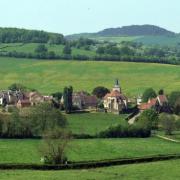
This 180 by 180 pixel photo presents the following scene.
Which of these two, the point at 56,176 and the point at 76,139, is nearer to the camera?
the point at 56,176

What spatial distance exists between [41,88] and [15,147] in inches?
3311

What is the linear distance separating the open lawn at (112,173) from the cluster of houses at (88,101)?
59688 mm

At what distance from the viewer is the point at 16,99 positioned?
5251 inches

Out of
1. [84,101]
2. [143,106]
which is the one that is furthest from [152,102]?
[84,101]

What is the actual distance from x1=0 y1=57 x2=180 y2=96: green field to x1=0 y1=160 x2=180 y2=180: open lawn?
9365 centimetres

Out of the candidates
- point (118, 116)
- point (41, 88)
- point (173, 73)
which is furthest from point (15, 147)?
point (173, 73)

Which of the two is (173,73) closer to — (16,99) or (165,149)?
(16,99)

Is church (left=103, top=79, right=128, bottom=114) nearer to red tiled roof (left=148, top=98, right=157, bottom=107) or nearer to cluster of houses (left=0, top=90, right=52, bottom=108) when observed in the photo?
red tiled roof (left=148, top=98, right=157, bottom=107)

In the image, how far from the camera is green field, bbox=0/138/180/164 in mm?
A: 67875

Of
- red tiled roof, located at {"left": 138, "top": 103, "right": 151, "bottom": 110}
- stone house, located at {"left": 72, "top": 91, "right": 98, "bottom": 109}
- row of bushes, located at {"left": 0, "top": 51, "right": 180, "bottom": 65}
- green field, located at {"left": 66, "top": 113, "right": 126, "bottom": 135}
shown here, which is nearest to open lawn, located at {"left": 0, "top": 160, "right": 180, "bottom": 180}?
green field, located at {"left": 66, "top": 113, "right": 126, "bottom": 135}

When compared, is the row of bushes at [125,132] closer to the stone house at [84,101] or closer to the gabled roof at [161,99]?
the gabled roof at [161,99]

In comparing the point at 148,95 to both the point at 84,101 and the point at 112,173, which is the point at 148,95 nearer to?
the point at 84,101

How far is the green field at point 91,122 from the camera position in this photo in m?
92.0

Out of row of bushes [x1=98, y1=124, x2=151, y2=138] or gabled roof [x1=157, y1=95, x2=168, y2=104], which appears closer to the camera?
row of bushes [x1=98, y1=124, x2=151, y2=138]
